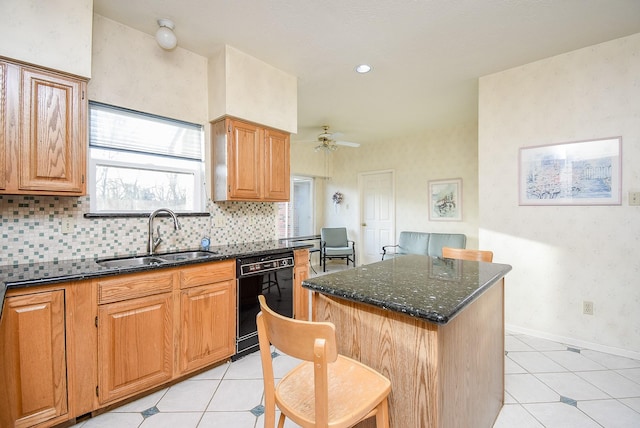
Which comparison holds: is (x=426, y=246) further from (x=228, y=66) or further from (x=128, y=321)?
(x=128, y=321)

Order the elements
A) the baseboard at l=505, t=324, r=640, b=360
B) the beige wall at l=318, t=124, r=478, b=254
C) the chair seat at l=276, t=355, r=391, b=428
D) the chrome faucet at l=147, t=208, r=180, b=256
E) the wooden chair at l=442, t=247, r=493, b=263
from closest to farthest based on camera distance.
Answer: the chair seat at l=276, t=355, r=391, b=428 < the wooden chair at l=442, t=247, r=493, b=263 < the chrome faucet at l=147, t=208, r=180, b=256 < the baseboard at l=505, t=324, r=640, b=360 < the beige wall at l=318, t=124, r=478, b=254

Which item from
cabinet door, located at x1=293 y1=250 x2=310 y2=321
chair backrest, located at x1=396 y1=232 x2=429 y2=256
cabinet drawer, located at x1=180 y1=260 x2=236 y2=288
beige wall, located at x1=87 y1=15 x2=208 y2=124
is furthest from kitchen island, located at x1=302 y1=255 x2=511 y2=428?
chair backrest, located at x1=396 y1=232 x2=429 y2=256

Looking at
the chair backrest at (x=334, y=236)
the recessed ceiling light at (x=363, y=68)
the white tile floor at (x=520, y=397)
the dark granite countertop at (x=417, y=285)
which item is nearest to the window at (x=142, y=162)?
the white tile floor at (x=520, y=397)

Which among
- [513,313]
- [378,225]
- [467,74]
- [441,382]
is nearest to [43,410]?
[441,382]

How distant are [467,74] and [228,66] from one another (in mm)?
2422

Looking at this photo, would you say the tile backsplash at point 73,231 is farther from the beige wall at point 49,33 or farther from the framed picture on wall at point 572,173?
the framed picture on wall at point 572,173

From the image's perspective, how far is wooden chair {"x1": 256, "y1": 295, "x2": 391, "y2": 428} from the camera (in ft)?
2.78

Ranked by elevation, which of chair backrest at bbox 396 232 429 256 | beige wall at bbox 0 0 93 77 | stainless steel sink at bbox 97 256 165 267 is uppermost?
beige wall at bbox 0 0 93 77

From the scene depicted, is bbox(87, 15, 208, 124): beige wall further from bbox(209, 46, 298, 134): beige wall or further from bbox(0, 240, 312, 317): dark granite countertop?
bbox(0, 240, 312, 317): dark granite countertop

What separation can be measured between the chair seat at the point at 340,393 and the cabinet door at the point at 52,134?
179 centimetres

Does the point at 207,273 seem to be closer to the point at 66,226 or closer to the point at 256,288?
the point at 256,288

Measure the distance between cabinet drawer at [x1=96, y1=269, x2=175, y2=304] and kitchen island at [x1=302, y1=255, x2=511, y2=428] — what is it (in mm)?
1140

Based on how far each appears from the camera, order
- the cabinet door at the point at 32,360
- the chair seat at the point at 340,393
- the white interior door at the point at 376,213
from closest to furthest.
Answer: the chair seat at the point at 340,393 → the cabinet door at the point at 32,360 → the white interior door at the point at 376,213

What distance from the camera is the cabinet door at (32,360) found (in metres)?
1.42
